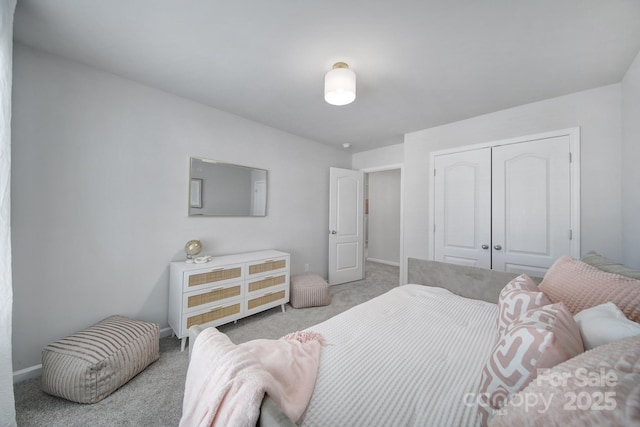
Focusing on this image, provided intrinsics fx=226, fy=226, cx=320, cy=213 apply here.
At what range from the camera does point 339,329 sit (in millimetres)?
1316

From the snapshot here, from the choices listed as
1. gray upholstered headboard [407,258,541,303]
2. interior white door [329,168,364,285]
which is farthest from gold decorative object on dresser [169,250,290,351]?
gray upholstered headboard [407,258,541,303]

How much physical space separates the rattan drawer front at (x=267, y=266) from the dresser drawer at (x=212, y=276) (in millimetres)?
133

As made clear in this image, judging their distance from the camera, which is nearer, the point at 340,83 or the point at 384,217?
the point at 340,83

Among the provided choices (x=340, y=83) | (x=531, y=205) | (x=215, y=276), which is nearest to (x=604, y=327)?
(x=340, y=83)

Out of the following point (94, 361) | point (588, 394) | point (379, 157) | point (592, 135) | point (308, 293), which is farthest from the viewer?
point (379, 157)

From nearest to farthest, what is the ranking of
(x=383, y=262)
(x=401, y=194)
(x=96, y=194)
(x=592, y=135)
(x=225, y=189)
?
(x=96, y=194)
(x=592, y=135)
(x=225, y=189)
(x=401, y=194)
(x=383, y=262)

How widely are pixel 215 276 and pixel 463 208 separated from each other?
298 centimetres

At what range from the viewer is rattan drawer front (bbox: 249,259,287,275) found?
2531mm

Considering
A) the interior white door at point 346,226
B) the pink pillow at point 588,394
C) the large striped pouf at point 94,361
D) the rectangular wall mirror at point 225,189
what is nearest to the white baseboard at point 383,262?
the interior white door at point 346,226

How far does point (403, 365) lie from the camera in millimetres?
1017

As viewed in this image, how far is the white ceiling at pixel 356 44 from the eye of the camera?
1324 millimetres

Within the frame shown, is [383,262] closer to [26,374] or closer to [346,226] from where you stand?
[346,226]

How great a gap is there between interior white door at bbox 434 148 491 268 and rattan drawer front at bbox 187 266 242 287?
2.53 m

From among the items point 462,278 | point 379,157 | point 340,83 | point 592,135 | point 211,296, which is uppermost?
point 379,157
